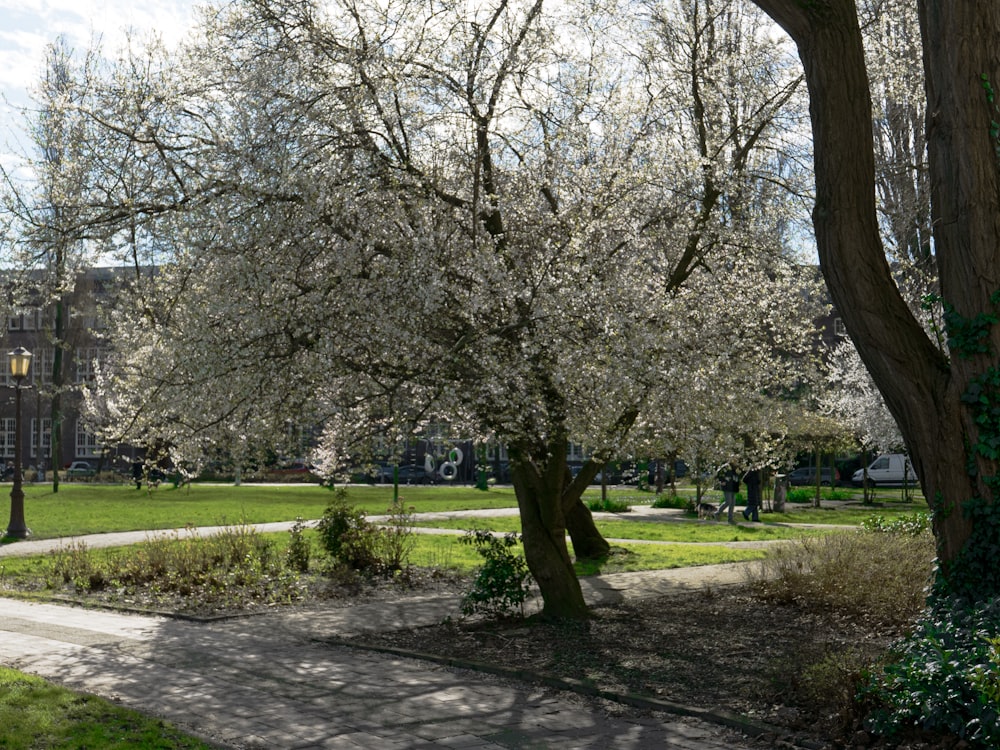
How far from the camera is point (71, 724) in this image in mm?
6469

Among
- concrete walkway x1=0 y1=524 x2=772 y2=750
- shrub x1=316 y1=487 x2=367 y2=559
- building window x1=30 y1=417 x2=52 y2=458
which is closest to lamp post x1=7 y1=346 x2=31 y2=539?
shrub x1=316 y1=487 x2=367 y2=559

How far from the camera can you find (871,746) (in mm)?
5969

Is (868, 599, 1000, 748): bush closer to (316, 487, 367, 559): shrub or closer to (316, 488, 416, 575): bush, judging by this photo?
(316, 488, 416, 575): bush

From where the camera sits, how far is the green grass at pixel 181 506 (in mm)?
23609

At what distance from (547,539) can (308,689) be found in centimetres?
Result: 362

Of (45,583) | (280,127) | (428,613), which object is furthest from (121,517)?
(280,127)

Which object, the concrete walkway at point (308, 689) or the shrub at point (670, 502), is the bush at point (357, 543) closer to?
the concrete walkway at point (308, 689)

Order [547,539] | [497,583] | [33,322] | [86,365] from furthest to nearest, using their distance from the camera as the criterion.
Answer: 1. [33,322]
2. [86,365]
3. [547,539]
4. [497,583]

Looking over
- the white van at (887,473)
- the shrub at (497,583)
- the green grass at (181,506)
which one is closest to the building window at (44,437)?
the green grass at (181,506)

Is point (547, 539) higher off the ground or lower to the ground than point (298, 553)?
higher

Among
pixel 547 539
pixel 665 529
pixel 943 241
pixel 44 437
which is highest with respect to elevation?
pixel 943 241

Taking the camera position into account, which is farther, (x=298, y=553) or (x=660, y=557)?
(x=660, y=557)

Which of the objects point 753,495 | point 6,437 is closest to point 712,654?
point 753,495

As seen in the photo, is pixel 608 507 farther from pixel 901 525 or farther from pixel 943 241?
pixel 943 241
